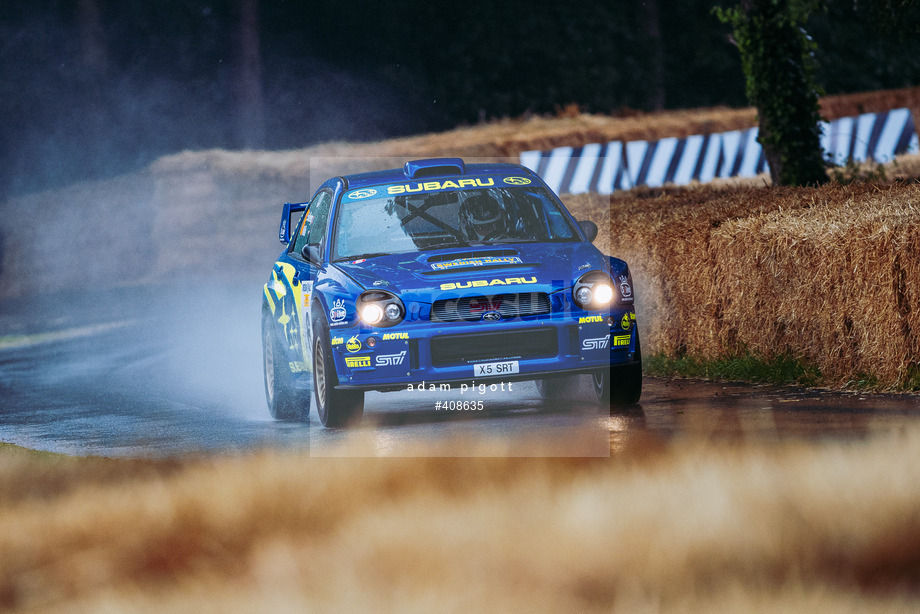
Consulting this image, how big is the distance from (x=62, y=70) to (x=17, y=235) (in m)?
16.6

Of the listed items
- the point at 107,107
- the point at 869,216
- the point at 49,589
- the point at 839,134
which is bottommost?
the point at 49,589

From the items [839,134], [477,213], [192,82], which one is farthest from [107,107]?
[477,213]

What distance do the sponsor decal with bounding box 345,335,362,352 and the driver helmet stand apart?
1.46m

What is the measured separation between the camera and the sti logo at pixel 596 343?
31.2ft

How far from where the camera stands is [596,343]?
9539 mm

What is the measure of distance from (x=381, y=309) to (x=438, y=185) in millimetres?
1638

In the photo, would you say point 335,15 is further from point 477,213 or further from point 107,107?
point 477,213

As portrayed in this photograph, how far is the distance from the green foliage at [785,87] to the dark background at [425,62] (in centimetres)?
3416

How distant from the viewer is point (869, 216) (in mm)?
10492

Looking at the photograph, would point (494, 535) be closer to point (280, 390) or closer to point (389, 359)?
point (389, 359)

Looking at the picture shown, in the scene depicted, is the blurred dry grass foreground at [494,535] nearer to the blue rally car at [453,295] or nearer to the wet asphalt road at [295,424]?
the wet asphalt road at [295,424]

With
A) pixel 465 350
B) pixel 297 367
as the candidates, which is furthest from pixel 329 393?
pixel 297 367

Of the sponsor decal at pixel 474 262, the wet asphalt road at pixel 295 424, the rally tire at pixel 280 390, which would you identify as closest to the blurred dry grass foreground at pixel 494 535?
the wet asphalt road at pixel 295 424

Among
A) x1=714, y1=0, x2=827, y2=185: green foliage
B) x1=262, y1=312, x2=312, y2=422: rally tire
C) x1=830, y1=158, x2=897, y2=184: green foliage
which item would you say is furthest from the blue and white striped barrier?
x1=262, y1=312, x2=312, y2=422: rally tire
